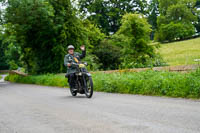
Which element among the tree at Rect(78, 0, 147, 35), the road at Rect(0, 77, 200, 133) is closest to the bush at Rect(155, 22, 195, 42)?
the tree at Rect(78, 0, 147, 35)

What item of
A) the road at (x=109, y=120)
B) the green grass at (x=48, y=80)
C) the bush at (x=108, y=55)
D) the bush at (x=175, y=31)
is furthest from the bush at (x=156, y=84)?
the bush at (x=175, y=31)

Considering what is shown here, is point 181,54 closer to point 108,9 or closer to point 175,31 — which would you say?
point 108,9

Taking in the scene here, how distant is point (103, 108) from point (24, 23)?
1559cm

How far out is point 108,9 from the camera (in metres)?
52.0

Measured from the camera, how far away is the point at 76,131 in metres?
4.73

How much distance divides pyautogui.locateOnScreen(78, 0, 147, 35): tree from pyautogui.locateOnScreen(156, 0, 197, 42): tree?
11458 mm

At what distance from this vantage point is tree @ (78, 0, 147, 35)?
50.8 m

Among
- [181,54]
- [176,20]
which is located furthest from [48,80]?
Answer: [176,20]

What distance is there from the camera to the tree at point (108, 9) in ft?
167

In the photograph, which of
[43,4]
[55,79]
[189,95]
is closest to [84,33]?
[43,4]

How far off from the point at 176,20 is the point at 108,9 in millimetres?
24138

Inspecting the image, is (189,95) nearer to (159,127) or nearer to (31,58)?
(159,127)

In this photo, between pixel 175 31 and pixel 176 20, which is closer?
pixel 175 31

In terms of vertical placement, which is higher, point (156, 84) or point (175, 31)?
point (175, 31)
